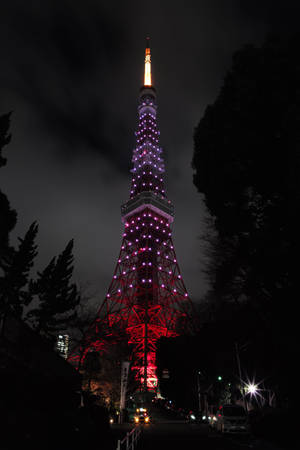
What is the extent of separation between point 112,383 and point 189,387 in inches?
330

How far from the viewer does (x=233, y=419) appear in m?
14.4

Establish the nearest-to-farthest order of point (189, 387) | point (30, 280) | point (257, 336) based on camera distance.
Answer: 1. point (257, 336)
2. point (30, 280)
3. point (189, 387)

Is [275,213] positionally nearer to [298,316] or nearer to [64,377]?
[298,316]

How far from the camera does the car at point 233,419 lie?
46.1 ft

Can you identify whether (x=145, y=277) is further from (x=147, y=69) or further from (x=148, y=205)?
(x=147, y=69)

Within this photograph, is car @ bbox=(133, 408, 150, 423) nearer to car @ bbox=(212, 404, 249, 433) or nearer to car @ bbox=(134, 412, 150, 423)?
car @ bbox=(134, 412, 150, 423)

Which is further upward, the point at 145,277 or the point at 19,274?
the point at 145,277

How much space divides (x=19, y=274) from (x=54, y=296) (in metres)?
3.20

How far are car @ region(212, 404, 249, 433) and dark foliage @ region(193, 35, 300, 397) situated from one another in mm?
2788

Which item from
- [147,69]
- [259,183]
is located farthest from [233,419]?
[147,69]

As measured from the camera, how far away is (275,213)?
38.2 ft

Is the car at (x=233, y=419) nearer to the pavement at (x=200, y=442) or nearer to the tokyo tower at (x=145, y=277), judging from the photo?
the pavement at (x=200, y=442)

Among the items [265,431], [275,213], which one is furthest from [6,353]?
[265,431]

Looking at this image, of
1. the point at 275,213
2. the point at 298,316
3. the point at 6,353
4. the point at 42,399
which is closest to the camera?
the point at 42,399
